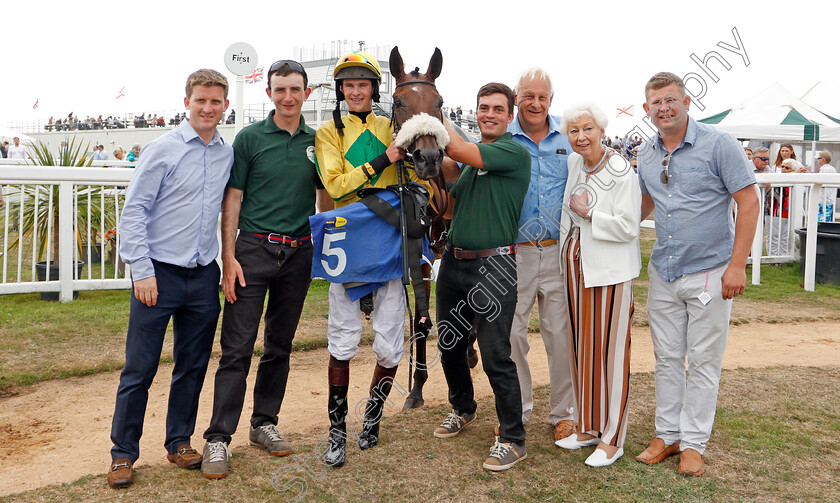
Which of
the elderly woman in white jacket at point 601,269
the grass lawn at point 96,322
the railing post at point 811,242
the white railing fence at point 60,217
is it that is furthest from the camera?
the railing post at point 811,242

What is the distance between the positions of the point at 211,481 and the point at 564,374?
88.3 inches

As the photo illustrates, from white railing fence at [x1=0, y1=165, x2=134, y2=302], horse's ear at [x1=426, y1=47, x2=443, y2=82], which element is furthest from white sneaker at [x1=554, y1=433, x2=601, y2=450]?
white railing fence at [x1=0, y1=165, x2=134, y2=302]

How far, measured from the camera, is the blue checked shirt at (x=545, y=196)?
3.91 meters

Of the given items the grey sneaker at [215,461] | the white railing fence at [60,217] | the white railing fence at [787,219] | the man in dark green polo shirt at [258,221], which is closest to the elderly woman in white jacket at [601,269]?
the man in dark green polo shirt at [258,221]

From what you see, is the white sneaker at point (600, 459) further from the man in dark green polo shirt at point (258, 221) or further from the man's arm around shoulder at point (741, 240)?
the man in dark green polo shirt at point (258, 221)

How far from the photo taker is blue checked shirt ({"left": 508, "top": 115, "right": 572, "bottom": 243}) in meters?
3.91

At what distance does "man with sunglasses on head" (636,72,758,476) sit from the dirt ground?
1.81 metres

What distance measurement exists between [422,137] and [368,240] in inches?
28.4

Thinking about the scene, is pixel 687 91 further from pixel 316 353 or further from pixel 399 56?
pixel 316 353

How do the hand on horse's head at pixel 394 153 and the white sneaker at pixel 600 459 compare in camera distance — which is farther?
the white sneaker at pixel 600 459

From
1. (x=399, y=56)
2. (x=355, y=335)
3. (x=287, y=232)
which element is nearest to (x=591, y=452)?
(x=355, y=335)

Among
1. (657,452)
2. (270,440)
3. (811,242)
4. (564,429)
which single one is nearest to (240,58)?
(270,440)

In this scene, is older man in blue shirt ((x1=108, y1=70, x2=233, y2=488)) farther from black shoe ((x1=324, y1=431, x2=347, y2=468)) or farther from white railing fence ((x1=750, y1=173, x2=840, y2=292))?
white railing fence ((x1=750, y1=173, x2=840, y2=292))

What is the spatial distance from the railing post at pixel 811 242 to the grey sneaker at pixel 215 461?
8.96 m
